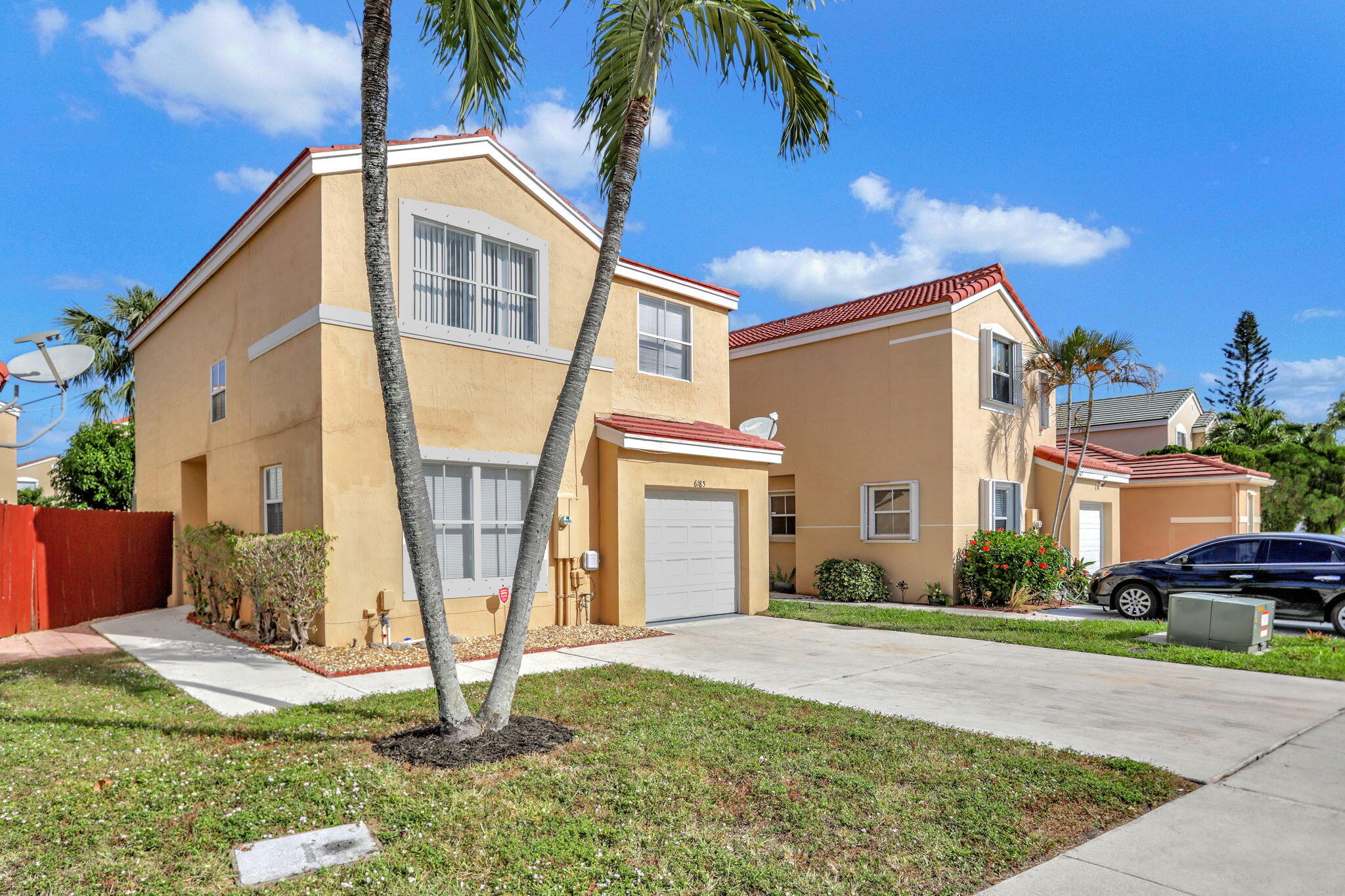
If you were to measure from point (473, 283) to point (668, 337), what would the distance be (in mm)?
4323

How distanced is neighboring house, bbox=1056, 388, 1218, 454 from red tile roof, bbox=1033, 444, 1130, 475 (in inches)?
458

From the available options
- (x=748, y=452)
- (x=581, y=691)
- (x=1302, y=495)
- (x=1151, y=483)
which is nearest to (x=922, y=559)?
(x=748, y=452)

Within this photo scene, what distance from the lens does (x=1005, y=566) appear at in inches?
643

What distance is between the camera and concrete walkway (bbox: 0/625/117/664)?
10.5 m

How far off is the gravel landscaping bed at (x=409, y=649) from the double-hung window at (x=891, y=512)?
281 inches

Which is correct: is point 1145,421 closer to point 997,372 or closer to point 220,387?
point 997,372

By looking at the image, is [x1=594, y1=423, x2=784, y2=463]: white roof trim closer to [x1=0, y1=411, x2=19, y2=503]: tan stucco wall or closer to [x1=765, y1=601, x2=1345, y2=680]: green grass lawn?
[x1=765, y1=601, x2=1345, y2=680]: green grass lawn

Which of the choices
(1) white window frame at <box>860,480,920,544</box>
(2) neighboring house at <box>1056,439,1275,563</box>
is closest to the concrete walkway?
(1) white window frame at <box>860,480,920,544</box>

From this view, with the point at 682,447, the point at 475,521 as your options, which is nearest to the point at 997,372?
the point at 682,447

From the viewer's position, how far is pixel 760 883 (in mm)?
4090

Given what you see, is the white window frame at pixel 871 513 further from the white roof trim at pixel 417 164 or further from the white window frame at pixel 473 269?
the white window frame at pixel 473 269

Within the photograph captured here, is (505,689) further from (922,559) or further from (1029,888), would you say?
(922,559)

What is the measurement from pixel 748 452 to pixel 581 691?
738cm

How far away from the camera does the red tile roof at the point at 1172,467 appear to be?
21.3 meters
